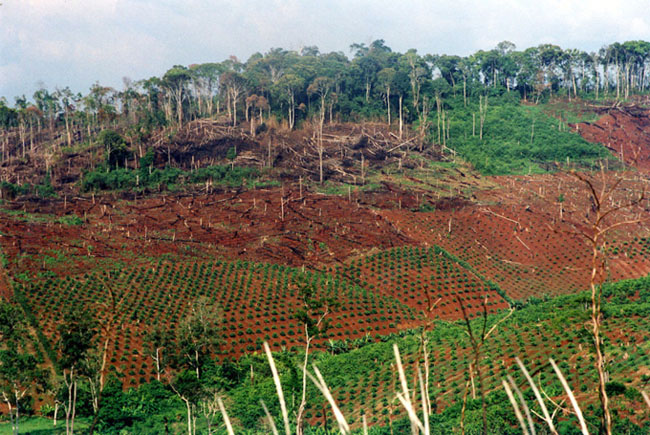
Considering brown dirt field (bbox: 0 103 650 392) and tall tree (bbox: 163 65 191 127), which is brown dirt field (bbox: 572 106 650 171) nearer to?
brown dirt field (bbox: 0 103 650 392)

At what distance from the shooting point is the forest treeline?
67562 millimetres

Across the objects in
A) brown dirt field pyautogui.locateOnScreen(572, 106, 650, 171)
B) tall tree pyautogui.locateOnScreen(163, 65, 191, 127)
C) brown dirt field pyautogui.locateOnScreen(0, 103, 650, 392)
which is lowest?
brown dirt field pyautogui.locateOnScreen(0, 103, 650, 392)

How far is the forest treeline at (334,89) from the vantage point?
67.6m

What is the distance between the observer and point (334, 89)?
7681 cm

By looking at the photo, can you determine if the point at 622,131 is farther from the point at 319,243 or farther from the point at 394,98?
the point at 319,243

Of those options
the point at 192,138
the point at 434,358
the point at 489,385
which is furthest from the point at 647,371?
the point at 192,138

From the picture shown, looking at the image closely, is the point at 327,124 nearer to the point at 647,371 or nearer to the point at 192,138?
the point at 192,138

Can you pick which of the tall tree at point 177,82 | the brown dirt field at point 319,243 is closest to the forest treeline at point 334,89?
the tall tree at point 177,82

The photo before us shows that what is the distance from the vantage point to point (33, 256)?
3525 centimetres

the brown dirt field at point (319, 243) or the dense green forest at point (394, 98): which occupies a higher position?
the dense green forest at point (394, 98)

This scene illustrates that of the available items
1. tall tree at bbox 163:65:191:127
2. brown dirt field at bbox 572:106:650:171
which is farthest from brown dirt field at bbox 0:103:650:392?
tall tree at bbox 163:65:191:127

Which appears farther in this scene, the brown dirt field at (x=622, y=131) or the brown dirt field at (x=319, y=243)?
the brown dirt field at (x=622, y=131)

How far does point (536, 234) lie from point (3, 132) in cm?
5677

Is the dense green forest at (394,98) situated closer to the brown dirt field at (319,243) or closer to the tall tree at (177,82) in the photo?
the tall tree at (177,82)
